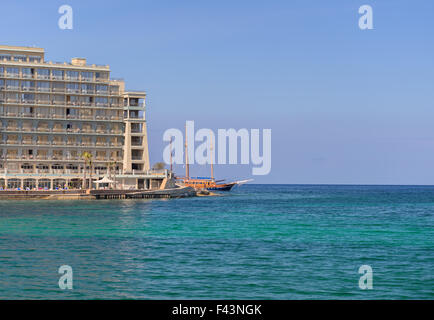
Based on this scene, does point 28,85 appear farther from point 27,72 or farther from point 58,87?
point 58,87

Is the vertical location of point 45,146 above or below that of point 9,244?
above

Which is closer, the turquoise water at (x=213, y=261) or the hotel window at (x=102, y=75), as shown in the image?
the turquoise water at (x=213, y=261)

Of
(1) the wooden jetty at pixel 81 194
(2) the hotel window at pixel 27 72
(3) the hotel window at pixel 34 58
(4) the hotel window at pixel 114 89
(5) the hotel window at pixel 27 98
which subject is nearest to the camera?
(1) the wooden jetty at pixel 81 194

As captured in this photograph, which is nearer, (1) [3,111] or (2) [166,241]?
(2) [166,241]

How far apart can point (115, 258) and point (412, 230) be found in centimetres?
3600

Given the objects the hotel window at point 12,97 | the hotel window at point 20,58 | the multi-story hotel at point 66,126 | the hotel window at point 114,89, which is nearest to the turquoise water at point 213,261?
the multi-story hotel at point 66,126

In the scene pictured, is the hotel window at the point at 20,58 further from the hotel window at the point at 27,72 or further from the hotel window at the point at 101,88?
the hotel window at the point at 101,88

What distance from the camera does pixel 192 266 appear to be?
34.4 m

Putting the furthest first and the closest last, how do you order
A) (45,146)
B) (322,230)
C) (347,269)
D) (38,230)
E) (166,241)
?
(45,146), (322,230), (38,230), (166,241), (347,269)

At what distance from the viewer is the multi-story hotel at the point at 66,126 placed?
468ft

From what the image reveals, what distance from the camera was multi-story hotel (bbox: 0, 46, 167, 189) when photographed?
468 ft

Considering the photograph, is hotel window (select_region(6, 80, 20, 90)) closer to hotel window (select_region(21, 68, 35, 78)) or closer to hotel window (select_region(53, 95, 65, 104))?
hotel window (select_region(21, 68, 35, 78))
